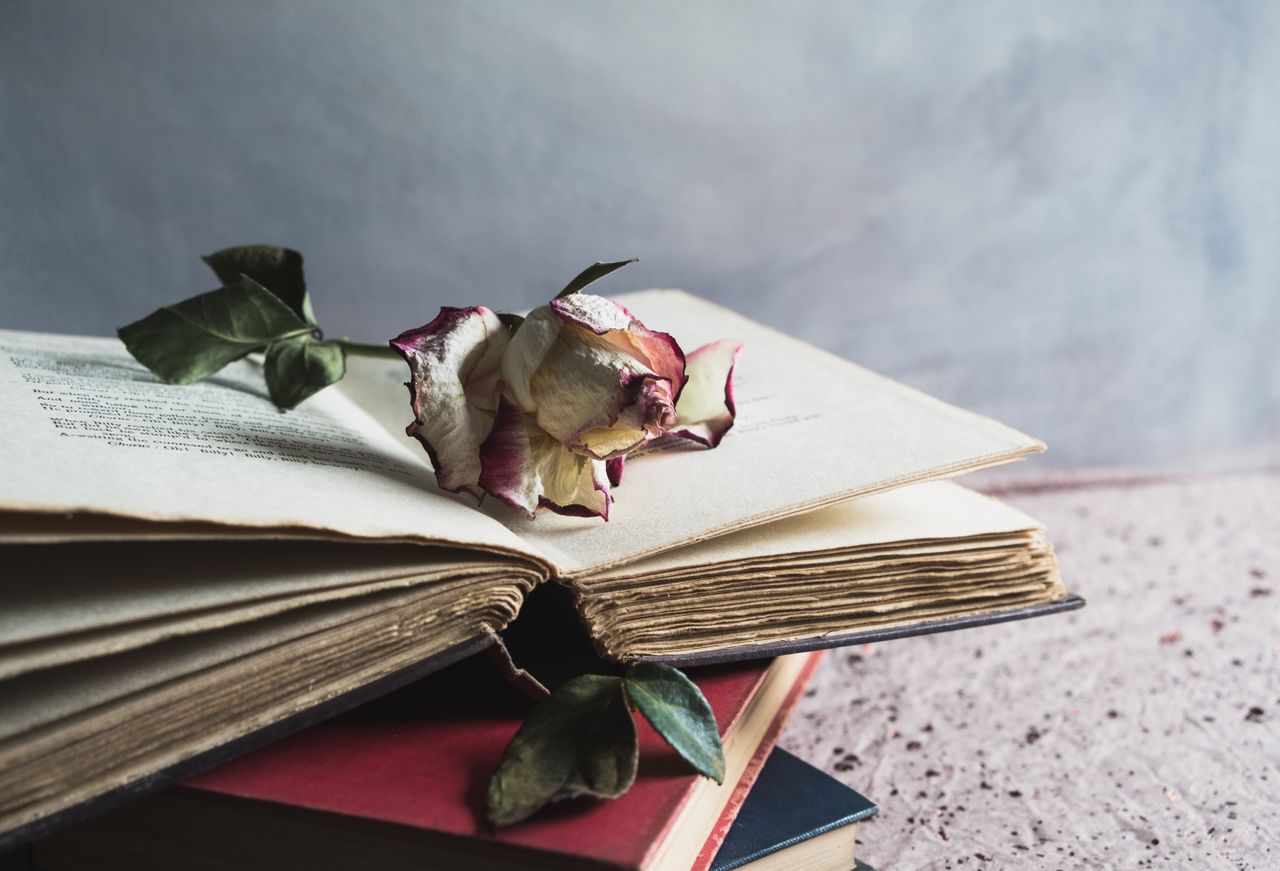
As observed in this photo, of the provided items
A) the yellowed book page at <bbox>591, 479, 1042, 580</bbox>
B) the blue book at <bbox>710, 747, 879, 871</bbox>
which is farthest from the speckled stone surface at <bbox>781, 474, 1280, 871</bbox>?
the yellowed book page at <bbox>591, 479, 1042, 580</bbox>

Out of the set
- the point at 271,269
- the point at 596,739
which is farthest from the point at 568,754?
the point at 271,269

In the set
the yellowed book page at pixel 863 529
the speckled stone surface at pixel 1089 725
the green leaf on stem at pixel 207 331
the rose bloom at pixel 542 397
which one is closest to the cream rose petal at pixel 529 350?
the rose bloom at pixel 542 397

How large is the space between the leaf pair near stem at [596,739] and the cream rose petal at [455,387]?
144 mm

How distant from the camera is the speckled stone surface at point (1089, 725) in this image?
28.0 inches

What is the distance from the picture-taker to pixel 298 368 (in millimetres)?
790

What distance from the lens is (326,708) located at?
537 millimetres

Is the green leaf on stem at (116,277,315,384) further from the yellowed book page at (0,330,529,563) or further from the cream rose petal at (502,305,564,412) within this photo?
the cream rose petal at (502,305,564,412)

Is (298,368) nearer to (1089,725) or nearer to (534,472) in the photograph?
(534,472)

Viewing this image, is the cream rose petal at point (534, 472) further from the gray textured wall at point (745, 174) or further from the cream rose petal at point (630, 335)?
the gray textured wall at point (745, 174)

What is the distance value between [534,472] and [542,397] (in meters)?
0.04

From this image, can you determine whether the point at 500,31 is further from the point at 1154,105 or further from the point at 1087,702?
the point at 1087,702

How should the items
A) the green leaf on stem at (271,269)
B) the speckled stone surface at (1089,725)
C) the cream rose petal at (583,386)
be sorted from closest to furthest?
the cream rose petal at (583,386) < the speckled stone surface at (1089,725) < the green leaf on stem at (271,269)

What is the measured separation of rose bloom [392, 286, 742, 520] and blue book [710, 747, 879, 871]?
20cm

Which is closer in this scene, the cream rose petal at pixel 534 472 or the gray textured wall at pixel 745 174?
the cream rose petal at pixel 534 472
